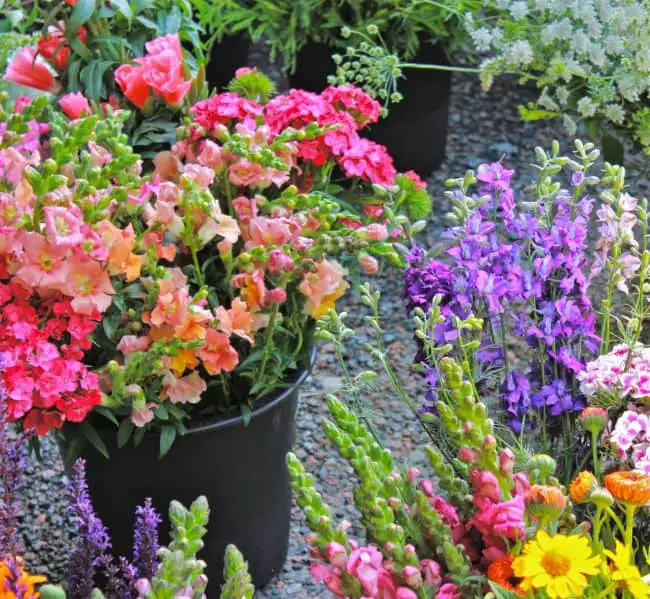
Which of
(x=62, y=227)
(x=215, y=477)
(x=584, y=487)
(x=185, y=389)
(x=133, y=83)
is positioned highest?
(x=133, y=83)

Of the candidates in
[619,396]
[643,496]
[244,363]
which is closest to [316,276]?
[244,363]

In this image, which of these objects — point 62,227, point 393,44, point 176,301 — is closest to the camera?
point 62,227

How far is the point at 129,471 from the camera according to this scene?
6.52 feet

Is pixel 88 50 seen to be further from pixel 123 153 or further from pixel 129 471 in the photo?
pixel 129 471

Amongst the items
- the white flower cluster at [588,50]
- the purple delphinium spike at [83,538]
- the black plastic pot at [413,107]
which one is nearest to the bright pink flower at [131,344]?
the purple delphinium spike at [83,538]

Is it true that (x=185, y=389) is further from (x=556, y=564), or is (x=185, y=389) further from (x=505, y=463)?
(x=556, y=564)

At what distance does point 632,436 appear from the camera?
1.39 m

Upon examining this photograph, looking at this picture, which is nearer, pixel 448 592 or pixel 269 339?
pixel 448 592

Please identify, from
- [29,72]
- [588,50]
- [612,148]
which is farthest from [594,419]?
[612,148]

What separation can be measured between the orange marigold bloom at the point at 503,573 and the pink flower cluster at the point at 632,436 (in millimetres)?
227

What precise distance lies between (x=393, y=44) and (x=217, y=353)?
2.14 metres

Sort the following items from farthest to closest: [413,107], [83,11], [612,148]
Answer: [413,107] → [612,148] → [83,11]

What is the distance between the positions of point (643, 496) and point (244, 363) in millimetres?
920

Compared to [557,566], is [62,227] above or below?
above
